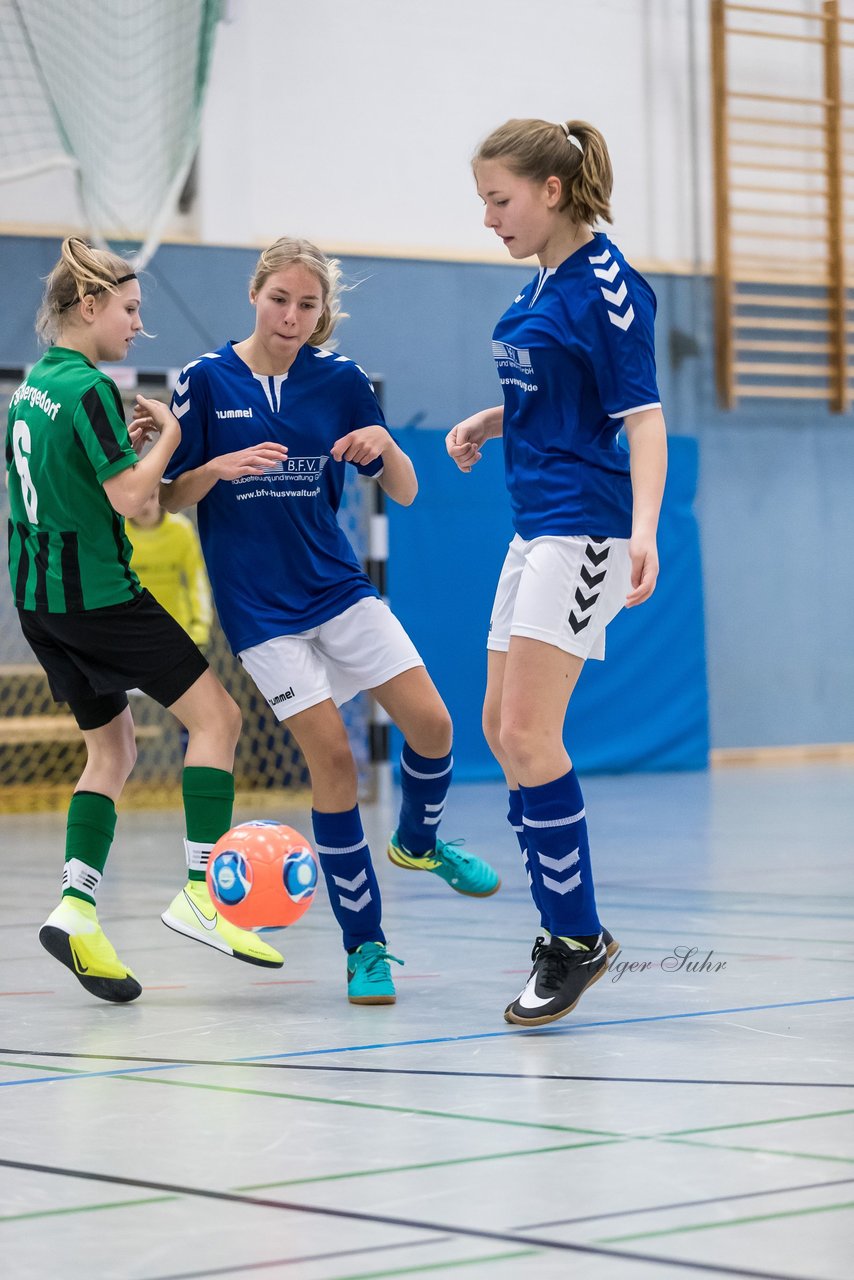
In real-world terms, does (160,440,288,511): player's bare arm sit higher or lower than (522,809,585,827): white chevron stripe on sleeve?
higher

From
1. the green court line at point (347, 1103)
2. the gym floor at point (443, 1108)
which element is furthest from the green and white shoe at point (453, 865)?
the green court line at point (347, 1103)

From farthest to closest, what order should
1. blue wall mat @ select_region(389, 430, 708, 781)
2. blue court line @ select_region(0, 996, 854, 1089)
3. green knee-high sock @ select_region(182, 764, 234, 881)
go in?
blue wall mat @ select_region(389, 430, 708, 781)
green knee-high sock @ select_region(182, 764, 234, 881)
blue court line @ select_region(0, 996, 854, 1089)

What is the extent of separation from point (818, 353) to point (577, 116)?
8.27ft

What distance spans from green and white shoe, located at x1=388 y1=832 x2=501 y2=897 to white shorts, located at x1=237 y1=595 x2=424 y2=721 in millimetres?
445

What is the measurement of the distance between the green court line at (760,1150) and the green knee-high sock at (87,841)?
1.71m

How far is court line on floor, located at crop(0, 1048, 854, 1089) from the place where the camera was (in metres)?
2.64

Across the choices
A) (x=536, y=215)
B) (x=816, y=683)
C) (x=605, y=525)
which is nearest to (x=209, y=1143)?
(x=605, y=525)

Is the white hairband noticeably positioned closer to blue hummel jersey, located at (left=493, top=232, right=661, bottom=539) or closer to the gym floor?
blue hummel jersey, located at (left=493, top=232, right=661, bottom=539)

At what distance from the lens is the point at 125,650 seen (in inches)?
145

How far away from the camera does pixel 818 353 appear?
13.5 meters

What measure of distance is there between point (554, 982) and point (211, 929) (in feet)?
2.58

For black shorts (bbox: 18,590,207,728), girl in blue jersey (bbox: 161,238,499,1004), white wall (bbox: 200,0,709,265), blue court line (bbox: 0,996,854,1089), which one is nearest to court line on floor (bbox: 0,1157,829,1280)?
blue court line (bbox: 0,996,854,1089)

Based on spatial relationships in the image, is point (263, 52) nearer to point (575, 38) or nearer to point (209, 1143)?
point (575, 38)

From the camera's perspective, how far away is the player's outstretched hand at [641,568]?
3088 millimetres
